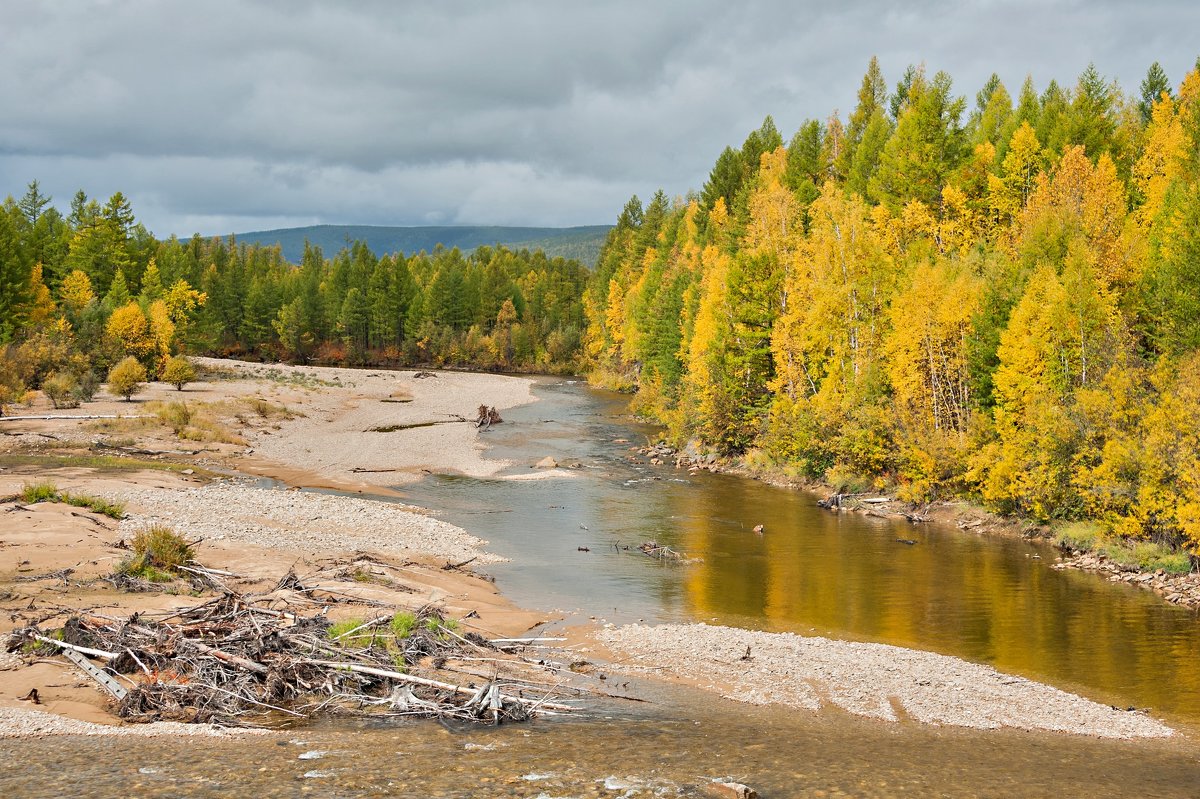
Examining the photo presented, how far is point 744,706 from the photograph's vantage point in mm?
16500

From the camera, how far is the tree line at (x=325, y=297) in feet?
309

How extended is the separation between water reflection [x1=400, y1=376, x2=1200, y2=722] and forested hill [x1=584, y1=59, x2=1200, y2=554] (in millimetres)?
3815

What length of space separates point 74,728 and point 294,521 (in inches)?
737

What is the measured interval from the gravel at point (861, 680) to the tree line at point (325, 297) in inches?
2994

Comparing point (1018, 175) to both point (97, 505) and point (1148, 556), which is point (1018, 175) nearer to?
point (1148, 556)

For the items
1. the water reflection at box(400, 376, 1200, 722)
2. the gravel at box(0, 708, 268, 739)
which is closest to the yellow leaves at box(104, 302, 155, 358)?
the water reflection at box(400, 376, 1200, 722)

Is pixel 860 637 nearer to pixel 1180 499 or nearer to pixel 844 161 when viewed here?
pixel 1180 499

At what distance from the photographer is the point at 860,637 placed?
22250 millimetres

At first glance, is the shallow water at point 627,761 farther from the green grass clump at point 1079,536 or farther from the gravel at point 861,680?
the green grass clump at point 1079,536

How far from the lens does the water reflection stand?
21.2 meters

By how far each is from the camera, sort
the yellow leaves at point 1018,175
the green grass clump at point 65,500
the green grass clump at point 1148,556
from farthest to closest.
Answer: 1. the yellow leaves at point 1018,175
2. the green grass clump at point 1148,556
3. the green grass clump at point 65,500

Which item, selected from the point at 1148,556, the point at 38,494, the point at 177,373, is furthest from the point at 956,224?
the point at 177,373

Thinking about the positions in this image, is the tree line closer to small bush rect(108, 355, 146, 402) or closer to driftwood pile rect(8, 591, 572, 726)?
small bush rect(108, 355, 146, 402)

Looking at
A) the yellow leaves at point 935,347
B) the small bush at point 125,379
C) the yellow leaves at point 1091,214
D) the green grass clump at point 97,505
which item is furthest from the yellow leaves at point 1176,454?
the small bush at point 125,379
